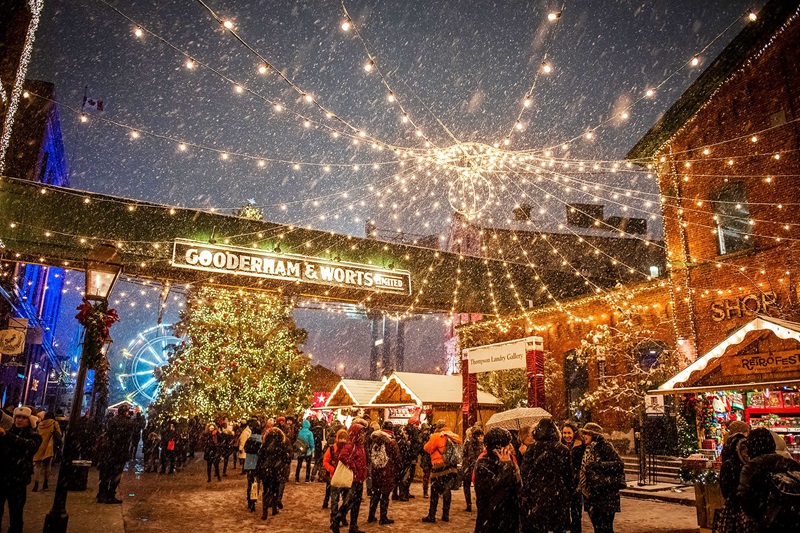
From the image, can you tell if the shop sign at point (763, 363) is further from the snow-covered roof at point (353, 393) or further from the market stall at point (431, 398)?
the snow-covered roof at point (353, 393)

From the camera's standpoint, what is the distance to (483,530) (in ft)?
13.9

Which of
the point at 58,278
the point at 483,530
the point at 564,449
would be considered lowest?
the point at 483,530

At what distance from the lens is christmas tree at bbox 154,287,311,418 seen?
71.2 ft

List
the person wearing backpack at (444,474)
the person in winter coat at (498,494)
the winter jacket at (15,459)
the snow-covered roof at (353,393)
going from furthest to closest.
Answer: the snow-covered roof at (353,393) → the person wearing backpack at (444,474) → the winter jacket at (15,459) → the person in winter coat at (498,494)

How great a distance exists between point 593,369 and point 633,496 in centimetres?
811

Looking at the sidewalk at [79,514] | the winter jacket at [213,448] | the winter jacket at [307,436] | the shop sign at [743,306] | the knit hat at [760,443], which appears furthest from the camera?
the winter jacket at [307,436]

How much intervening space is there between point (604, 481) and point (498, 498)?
8.06 feet

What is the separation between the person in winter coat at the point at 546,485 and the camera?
5102 millimetres

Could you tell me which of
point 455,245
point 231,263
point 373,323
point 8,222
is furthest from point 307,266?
point 373,323

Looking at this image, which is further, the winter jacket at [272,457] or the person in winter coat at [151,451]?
the person in winter coat at [151,451]

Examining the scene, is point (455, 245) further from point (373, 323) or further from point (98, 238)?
point (98, 238)

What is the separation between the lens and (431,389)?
17.1m

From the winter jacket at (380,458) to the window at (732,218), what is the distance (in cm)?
1146

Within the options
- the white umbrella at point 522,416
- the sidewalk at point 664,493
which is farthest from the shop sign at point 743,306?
the white umbrella at point 522,416
